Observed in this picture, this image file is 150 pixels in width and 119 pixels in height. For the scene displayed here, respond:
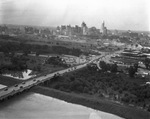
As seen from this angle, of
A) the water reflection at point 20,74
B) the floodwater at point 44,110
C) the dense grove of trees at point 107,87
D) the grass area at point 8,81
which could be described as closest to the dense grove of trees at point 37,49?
the water reflection at point 20,74

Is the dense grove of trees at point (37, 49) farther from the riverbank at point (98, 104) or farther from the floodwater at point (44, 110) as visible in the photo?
the floodwater at point (44, 110)

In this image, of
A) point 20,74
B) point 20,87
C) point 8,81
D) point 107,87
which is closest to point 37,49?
point 20,74

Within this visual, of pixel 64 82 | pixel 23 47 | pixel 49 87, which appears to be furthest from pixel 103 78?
pixel 23 47

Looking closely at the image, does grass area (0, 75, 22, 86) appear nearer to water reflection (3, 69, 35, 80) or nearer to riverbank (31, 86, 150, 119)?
water reflection (3, 69, 35, 80)

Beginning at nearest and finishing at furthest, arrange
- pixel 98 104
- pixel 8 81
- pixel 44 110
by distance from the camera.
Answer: pixel 44 110
pixel 98 104
pixel 8 81

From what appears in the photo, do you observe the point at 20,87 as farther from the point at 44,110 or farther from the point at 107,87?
the point at 107,87
